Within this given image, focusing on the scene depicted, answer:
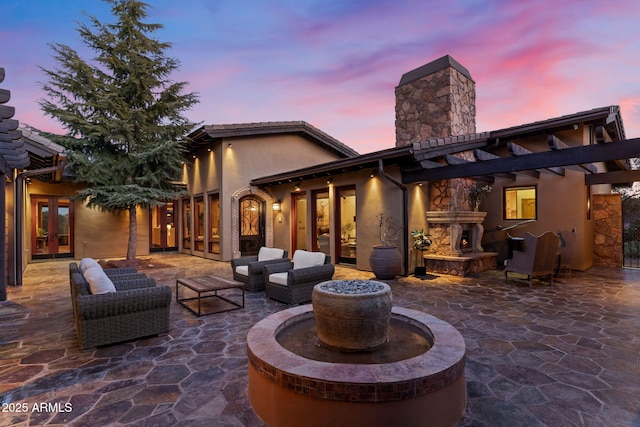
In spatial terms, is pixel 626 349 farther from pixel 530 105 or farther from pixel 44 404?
pixel 530 105

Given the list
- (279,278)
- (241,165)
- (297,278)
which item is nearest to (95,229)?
(241,165)

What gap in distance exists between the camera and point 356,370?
6.89ft

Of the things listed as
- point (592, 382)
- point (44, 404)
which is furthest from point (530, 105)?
point (44, 404)

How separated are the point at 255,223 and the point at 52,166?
601 cm

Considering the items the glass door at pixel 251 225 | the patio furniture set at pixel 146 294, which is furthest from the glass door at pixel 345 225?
the patio furniture set at pixel 146 294

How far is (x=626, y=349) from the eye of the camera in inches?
138

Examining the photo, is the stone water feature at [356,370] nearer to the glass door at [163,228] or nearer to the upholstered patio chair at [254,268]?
the upholstered patio chair at [254,268]

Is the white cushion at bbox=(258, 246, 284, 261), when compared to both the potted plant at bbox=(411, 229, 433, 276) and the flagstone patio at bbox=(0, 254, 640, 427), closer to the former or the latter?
the flagstone patio at bbox=(0, 254, 640, 427)

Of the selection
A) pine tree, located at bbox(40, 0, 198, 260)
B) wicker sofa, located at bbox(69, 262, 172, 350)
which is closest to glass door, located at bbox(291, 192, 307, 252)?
pine tree, located at bbox(40, 0, 198, 260)

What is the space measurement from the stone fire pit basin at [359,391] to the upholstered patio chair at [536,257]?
526 centimetres

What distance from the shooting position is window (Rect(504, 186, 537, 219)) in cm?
971

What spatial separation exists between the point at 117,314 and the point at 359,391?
10.0 feet

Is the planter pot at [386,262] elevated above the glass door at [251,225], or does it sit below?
below

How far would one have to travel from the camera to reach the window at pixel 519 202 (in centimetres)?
971
